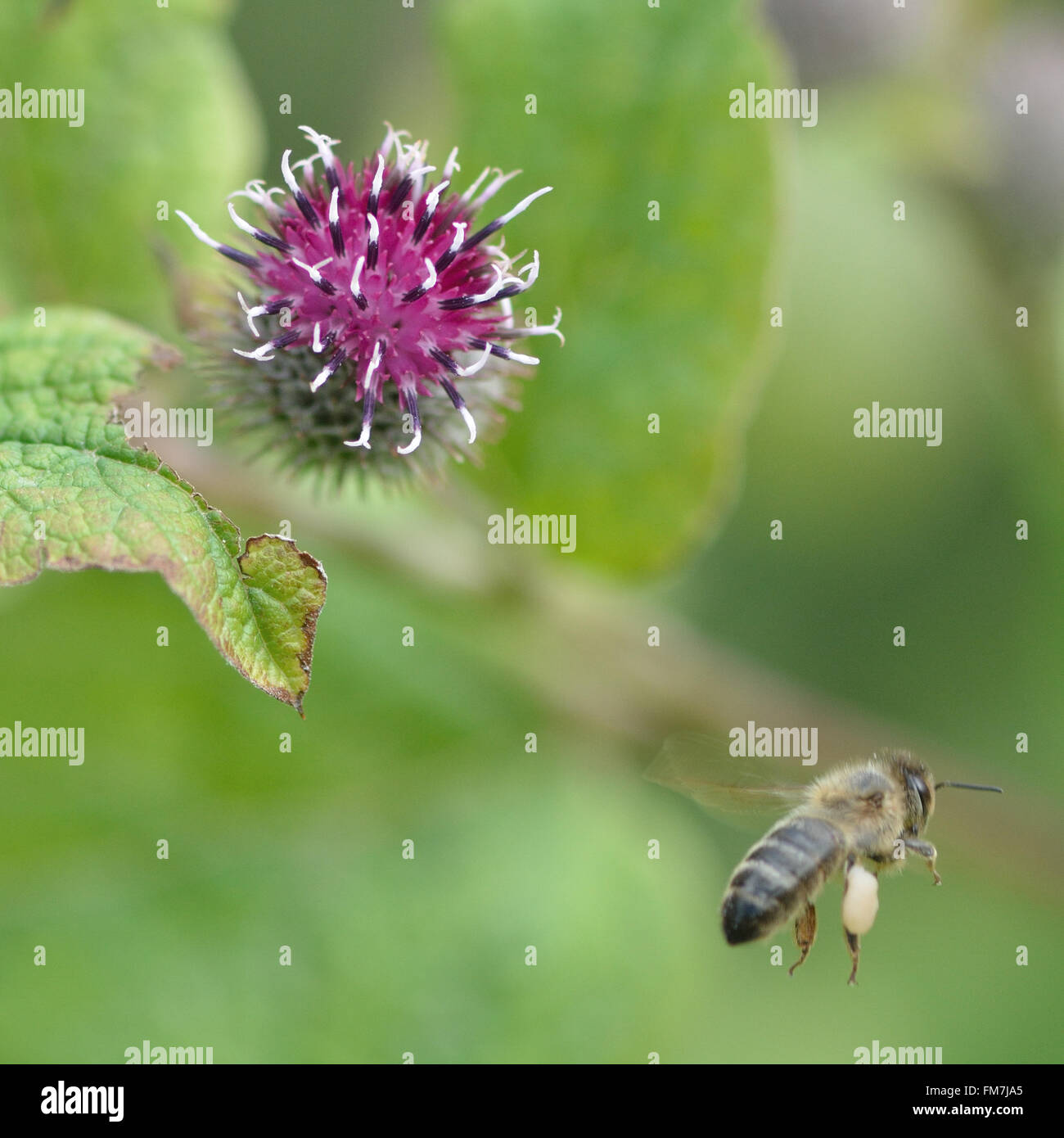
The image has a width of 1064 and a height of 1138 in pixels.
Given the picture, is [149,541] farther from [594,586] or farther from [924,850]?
[594,586]

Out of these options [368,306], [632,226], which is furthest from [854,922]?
[632,226]

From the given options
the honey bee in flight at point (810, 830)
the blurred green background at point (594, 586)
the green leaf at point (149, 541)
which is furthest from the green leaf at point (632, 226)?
the green leaf at point (149, 541)

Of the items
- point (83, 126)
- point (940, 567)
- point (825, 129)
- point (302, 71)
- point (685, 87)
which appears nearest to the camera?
point (685, 87)

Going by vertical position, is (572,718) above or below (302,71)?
below

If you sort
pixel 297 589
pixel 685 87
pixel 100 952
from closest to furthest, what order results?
pixel 297 589, pixel 685 87, pixel 100 952

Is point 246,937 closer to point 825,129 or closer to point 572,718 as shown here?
point 572,718

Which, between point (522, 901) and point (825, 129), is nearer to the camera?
point (522, 901)

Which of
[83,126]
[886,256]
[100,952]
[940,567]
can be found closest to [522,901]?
[100,952]
